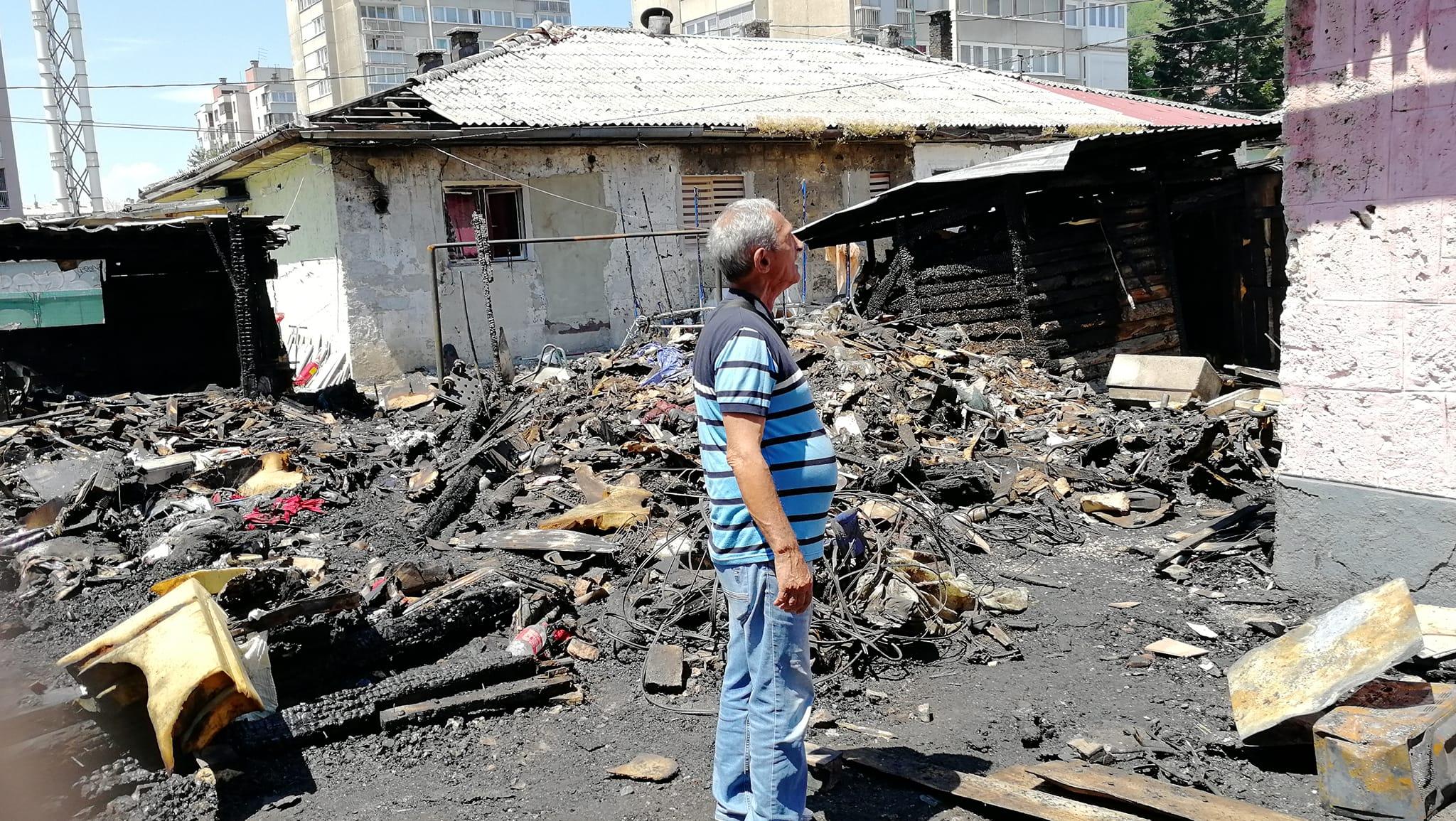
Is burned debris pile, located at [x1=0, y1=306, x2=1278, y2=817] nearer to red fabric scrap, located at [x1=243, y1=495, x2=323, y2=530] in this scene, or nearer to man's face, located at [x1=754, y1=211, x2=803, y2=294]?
red fabric scrap, located at [x1=243, y1=495, x2=323, y2=530]

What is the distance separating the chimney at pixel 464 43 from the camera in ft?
65.5

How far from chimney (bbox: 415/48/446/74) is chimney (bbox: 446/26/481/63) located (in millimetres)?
320

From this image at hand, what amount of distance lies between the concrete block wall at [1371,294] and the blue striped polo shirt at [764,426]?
3.25 metres

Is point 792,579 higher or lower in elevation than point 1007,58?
lower

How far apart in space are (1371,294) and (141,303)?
1363cm

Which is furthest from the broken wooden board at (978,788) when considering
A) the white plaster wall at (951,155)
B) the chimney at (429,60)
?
the chimney at (429,60)

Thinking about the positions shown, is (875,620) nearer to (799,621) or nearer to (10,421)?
(799,621)

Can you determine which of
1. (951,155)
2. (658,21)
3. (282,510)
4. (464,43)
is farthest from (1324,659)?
(658,21)

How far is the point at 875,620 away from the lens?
16.0ft

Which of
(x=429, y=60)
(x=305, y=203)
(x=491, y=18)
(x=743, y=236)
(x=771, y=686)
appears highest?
(x=491, y=18)

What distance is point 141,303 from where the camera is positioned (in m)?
13.2

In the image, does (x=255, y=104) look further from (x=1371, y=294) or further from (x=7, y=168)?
(x=1371, y=294)

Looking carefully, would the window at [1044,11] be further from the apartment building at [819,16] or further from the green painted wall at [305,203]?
the green painted wall at [305,203]

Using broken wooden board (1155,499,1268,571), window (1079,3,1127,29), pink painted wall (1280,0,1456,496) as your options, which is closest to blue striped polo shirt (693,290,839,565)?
pink painted wall (1280,0,1456,496)
